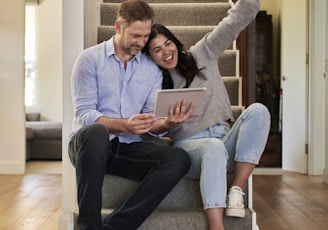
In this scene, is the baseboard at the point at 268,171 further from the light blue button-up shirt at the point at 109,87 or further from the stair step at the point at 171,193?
the light blue button-up shirt at the point at 109,87

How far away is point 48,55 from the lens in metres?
7.76

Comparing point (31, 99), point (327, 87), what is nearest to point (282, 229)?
point (327, 87)

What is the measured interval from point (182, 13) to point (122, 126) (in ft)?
5.29

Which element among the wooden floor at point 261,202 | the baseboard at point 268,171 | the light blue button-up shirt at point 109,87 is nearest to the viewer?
the light blue button-up shirt at point 109,87

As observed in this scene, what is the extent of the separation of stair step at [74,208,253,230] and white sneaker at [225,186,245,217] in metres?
0.05

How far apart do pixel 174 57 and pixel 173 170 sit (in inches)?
19.4

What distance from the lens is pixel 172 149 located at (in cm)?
185

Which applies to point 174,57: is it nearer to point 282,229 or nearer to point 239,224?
point 239,224

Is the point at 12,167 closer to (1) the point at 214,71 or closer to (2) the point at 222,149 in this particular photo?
(1) the point at 214,71

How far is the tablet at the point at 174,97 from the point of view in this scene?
170cm

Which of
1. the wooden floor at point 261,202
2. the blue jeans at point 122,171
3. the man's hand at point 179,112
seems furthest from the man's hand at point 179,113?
the wooden floor at point 261,202

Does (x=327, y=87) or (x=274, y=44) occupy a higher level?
(x=274, y=44)

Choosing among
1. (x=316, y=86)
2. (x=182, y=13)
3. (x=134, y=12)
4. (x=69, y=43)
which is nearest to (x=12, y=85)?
(x=182, y=13)

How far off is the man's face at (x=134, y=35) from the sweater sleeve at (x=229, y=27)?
11.9 inches
